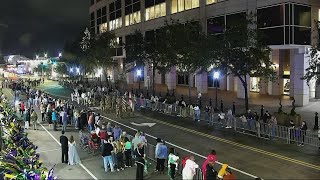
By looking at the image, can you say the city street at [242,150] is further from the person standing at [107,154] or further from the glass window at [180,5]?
the glass window at [180,5]

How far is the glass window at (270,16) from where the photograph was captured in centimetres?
3494

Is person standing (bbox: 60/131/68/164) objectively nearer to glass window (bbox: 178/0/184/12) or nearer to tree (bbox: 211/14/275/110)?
tree (bbox: 211/14/275/110)

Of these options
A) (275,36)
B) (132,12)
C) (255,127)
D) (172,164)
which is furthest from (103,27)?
(172,164)

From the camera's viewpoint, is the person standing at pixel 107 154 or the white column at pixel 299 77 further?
the white column at pixel 299 77

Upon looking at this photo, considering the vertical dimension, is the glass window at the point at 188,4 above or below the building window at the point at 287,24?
above

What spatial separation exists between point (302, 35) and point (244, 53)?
397 inches

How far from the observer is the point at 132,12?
2697 inches

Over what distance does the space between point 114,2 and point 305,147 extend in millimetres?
63126

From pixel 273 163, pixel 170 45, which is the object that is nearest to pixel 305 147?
pixel 273 163

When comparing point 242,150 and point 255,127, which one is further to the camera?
point 255,127

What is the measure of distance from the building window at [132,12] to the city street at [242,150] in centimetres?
4101

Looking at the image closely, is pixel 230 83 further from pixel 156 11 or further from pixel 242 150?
pixel 242 150

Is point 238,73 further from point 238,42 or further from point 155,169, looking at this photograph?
point 155,169

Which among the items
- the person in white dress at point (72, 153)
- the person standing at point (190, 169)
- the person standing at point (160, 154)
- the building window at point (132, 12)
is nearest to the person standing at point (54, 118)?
the person in white dress at point (72, 153)
